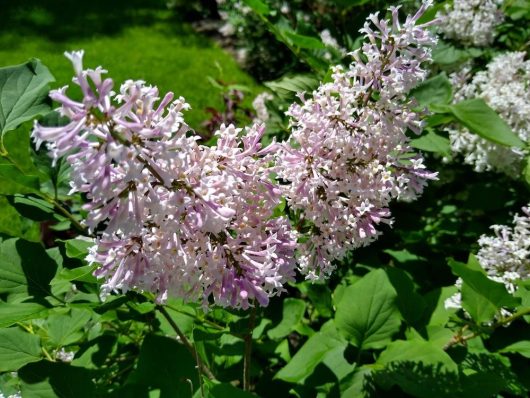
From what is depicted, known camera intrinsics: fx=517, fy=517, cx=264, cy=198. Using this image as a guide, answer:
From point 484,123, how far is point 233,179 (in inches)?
35.6

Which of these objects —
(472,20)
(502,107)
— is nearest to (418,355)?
(502,107)

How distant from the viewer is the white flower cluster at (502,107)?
80.8 inches

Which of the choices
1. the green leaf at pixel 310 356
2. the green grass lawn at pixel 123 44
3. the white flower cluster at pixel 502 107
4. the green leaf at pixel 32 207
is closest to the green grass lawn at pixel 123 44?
the green grass lawn at pixel 123 44

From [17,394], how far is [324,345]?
2.91 feet

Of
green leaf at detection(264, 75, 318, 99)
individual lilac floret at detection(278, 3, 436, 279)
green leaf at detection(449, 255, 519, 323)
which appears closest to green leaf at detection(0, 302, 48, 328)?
individual lilac floret at detection(278, 3, 436, 279)

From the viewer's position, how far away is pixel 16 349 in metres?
1.42

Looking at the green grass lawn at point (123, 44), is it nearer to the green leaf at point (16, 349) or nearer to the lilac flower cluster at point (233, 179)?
the green leaf at point (16, 349)

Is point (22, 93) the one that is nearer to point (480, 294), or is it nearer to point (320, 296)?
point (320, 296)

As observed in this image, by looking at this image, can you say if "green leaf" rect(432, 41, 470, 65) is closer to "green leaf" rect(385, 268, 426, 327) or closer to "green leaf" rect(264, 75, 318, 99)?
"green leaf" rect(264, 75, 318, 99)

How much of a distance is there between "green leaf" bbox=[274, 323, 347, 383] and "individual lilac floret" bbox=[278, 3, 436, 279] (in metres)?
0.42

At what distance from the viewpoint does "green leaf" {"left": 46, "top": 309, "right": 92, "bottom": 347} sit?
62.0 inches

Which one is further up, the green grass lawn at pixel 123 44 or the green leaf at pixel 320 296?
the green leaf at pixel 320 296

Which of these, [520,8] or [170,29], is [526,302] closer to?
[520,8]

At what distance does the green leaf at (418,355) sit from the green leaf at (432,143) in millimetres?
568
